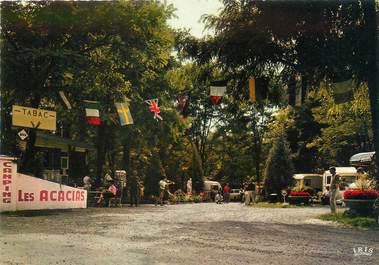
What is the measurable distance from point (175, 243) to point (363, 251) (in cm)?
362

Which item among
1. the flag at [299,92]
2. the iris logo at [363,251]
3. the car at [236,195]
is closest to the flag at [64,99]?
the flag at [299,92]

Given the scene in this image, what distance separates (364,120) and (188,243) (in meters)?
32.6

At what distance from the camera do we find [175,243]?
11.3 metres

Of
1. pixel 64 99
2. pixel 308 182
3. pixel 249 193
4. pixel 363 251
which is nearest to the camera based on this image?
pixel 363 251

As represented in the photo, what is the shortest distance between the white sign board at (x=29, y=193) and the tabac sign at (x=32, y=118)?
2.89 metres

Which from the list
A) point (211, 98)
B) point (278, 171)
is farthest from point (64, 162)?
point (211, 98)

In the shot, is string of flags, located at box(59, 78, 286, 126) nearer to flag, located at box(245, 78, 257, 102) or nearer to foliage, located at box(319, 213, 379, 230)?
flag, located at box(245, 78, 257, 102)

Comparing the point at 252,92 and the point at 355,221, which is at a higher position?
the point at 252,92

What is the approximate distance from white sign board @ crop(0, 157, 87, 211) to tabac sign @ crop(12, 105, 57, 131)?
2893 mm

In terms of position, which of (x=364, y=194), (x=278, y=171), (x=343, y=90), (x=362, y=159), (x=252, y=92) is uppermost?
(x=252, y=92)

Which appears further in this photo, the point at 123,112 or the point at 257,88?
the point at 123,112

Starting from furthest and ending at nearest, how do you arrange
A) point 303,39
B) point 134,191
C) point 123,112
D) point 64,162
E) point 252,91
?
1. point 64,162
2. point 134,191
3. point 123,112
4. point 252,91
5. point 303,39

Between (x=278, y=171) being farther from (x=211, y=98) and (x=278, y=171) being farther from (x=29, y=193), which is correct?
(x=29, y=193)

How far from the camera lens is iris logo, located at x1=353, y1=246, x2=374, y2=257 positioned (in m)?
10.3
